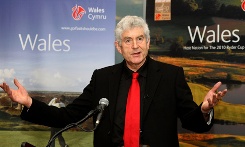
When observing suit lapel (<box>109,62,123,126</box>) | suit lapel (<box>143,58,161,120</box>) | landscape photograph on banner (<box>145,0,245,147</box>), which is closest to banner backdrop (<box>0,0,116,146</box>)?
landscape photograph on banner (<box>145,0,245,147</box>)

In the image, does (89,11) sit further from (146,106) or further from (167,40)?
(146,106)

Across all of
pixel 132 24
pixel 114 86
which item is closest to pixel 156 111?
pixel 114 86

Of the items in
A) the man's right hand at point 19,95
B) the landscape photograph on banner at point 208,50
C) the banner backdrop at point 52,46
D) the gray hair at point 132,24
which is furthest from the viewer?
the banner backdrop at point 52,46

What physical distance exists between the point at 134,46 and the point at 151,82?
0.27 m

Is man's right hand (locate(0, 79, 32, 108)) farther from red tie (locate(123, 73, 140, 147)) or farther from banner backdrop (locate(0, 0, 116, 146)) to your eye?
banner backdrop (locate(0, 0, 116, 146))

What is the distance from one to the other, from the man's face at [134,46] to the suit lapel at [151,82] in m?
0.09

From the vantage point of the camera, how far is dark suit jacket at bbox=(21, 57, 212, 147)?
7.66ft

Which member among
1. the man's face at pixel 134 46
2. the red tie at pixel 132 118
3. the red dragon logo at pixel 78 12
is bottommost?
the red tie at pixel 132 118

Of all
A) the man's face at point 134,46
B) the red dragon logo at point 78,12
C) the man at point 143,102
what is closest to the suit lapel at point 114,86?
the man at point 143,102

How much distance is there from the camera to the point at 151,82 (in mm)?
2439

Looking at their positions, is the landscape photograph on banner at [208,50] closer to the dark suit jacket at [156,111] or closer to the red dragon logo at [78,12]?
the red dragon logo at [78,12]

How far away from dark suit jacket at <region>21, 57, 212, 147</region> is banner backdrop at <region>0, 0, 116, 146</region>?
1.52 metres

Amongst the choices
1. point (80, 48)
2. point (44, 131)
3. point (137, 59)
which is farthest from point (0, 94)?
point (137, 59)

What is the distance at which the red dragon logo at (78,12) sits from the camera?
4.08 meters
